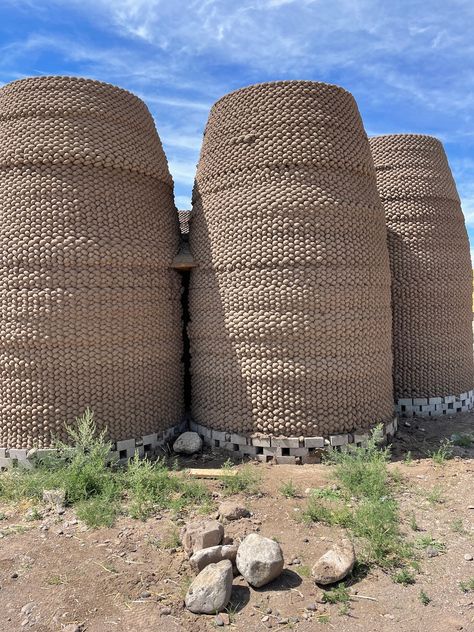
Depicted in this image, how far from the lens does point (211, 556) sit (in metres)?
4.12

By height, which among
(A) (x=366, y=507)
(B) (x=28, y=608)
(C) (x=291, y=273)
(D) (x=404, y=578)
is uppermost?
(C) (x=291, y=273)

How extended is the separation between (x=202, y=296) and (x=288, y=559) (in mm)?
3942

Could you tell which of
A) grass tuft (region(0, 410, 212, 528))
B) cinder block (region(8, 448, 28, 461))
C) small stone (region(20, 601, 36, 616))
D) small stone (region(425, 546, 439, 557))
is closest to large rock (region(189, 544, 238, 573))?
grass tuft (region(0, 410, 212, 528))

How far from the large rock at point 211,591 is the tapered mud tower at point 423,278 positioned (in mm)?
6207

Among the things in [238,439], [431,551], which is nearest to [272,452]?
[238,439]

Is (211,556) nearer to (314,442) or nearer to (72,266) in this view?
(314,442)

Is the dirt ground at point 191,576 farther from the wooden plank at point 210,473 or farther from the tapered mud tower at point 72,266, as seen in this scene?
the tapered mud tower at point 72,266

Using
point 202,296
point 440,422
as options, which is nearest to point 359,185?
point 202,296

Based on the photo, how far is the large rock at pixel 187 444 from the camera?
23.1 ft

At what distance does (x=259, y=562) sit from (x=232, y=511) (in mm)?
1174

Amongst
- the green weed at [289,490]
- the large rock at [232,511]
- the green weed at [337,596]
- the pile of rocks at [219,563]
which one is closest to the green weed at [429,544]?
the green weed at [337,596]

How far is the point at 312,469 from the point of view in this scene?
21.4 feet

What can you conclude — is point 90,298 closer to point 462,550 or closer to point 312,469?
point 312,469

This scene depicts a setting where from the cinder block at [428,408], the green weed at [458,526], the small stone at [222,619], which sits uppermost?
the cinder block at [428,408]
